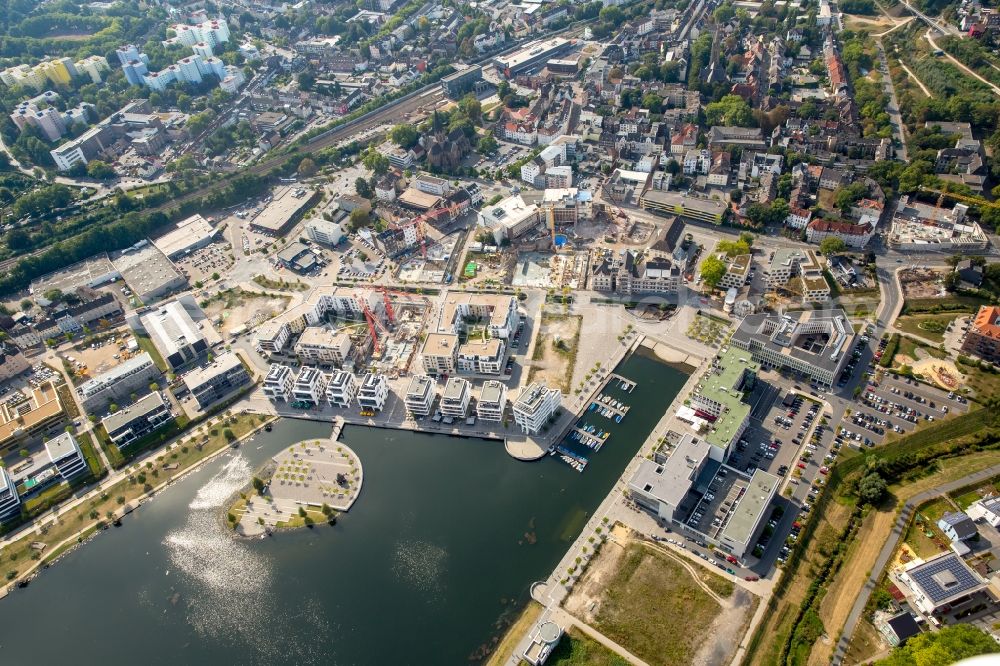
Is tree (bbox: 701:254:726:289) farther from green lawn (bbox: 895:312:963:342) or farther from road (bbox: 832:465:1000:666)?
road (bbox: 832:465:1000:666)

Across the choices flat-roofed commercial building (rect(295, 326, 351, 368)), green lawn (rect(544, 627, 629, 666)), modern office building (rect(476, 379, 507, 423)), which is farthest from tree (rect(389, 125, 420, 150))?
green lawn (rect(544, 627, 629, 666))

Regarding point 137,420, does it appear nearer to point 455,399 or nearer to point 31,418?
point 31,418

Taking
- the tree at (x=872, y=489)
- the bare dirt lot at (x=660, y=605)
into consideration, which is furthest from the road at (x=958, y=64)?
the bare dirt lot at (x=660, y=605)

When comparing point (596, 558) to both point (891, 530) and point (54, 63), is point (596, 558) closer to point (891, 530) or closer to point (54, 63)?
point (891, 530)

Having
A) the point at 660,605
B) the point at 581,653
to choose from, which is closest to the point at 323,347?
the point at 581,653

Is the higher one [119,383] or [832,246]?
[832,246]

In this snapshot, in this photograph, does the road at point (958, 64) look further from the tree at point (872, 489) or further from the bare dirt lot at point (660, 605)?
the bare dirt lot at point (660, 605)
